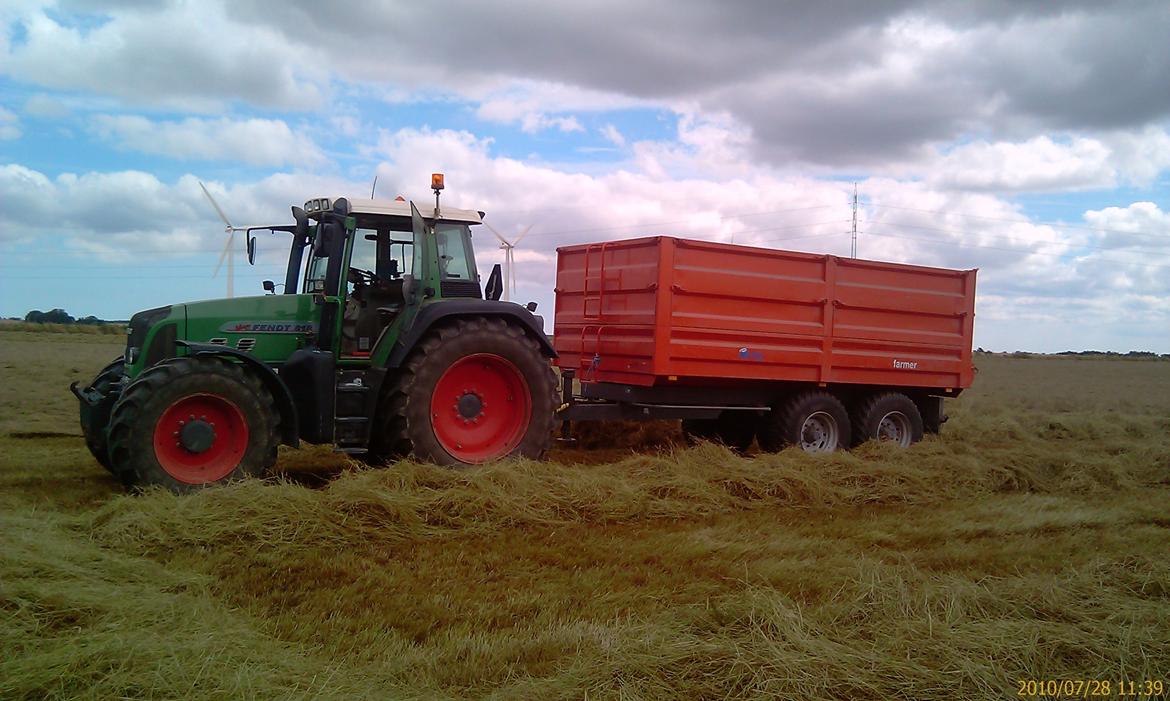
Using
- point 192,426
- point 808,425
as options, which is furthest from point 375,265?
point 808,425

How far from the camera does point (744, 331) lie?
8.99 metres

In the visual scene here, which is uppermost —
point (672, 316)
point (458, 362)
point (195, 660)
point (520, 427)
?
point (672, 316)

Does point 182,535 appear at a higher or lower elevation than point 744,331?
lower

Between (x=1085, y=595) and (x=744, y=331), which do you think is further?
(x=744, y=331)

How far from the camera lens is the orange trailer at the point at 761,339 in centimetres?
871

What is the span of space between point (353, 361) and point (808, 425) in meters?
4.93

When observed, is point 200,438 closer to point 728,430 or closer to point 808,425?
point 728,430

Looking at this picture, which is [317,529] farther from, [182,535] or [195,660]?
[195,660]

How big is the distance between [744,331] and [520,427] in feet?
8.50


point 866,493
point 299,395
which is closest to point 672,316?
point 866,493

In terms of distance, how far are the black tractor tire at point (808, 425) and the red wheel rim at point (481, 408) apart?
303 cm

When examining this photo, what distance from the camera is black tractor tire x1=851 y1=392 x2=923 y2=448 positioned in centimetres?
990

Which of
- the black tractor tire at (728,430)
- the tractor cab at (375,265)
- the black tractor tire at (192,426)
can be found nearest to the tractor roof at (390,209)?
the tractor cab at (375,265)

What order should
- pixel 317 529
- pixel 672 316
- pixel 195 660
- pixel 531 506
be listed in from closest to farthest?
pixel 195 660
pixel 317 529
pixel 531 506
pixel 672 316
